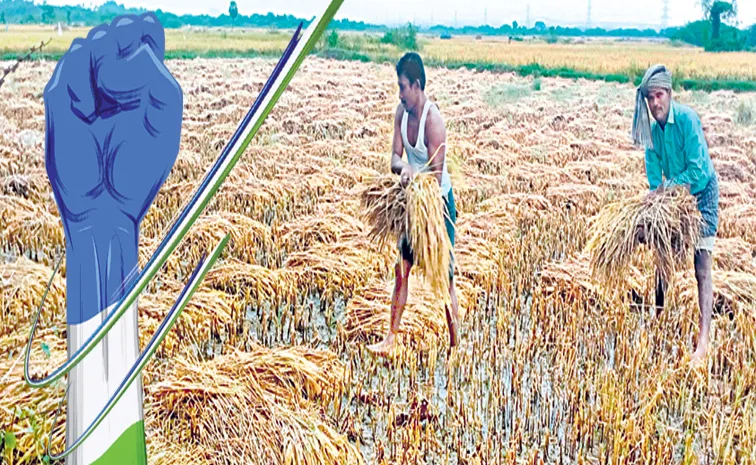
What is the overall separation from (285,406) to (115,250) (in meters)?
1.67

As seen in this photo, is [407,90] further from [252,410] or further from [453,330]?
[252,410]

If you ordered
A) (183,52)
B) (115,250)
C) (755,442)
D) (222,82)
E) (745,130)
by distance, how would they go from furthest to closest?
(183,52) → (222,82) → (745,130) → (755,442) → (115,250)

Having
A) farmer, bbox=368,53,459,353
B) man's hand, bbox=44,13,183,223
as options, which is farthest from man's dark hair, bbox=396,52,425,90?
man's hand, bbox=44,13,183,223

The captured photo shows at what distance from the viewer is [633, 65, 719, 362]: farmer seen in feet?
10.7

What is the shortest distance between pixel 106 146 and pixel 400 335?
8.05ft

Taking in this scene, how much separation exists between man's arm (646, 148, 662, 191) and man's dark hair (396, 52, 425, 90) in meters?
1.17

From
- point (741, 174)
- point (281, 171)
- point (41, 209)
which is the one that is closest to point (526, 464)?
point (41, 209)

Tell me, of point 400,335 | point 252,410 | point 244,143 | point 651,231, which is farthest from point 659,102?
point 244,143

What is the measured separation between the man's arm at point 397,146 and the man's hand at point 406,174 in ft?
0.10

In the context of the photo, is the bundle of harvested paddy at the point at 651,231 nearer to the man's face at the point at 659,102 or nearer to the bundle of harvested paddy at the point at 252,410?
the man's face at the point at 659,102

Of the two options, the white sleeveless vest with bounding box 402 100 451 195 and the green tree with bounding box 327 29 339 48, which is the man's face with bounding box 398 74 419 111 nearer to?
the white sleeveless vest with bounding box 402 100 451 195

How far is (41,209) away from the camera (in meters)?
5.05

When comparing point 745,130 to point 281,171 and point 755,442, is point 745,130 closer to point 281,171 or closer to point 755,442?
point 281,171

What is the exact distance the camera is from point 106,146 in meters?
1.32
